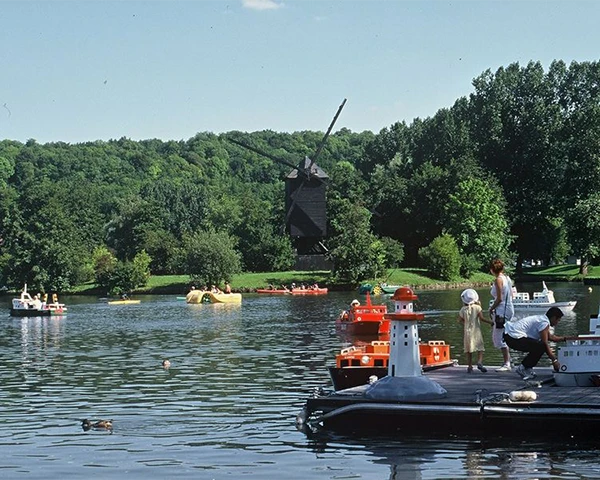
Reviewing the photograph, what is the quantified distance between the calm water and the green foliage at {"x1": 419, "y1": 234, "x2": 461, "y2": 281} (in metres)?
60.6

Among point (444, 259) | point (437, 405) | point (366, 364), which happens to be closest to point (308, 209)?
point (444, 259)

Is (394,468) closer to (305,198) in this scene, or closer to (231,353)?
(231,353)

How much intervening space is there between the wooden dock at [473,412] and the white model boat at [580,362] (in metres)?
0.34

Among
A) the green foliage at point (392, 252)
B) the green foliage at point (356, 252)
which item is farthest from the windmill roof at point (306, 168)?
the green foliage at point (392, 252)

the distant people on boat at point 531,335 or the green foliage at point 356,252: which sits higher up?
the green foliage at point 356,252

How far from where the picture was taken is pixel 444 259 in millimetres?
121250

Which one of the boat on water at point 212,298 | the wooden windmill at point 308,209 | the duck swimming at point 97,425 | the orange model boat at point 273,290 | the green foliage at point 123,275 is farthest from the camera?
the wooden windmill at point 308,209

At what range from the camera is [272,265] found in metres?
138

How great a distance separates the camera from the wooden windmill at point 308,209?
13438 centimetres

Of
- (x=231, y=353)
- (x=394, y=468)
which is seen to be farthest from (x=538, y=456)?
(x=231, y=353)

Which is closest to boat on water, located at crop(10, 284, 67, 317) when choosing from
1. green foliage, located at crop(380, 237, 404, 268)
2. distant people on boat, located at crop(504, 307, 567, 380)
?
green foliage, located at crop(380, 237, 404, 268)

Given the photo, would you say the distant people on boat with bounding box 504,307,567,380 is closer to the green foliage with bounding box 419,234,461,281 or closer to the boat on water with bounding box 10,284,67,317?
the boat on water with bounding box 10,284,67,317

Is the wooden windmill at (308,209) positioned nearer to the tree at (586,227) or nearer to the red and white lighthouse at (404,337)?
the tree at (586,227)

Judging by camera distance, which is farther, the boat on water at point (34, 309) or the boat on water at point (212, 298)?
the boat on water at point (212, 298)
